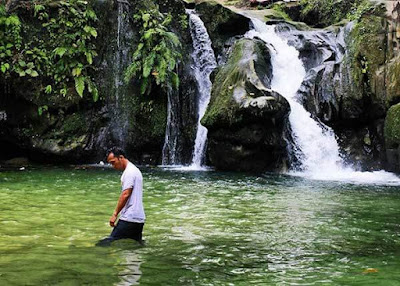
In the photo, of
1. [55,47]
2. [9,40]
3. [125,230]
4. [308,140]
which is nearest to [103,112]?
[55,47]

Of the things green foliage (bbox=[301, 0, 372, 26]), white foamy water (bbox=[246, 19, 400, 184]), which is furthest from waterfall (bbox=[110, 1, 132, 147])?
green foliage (bbox=[301, 0, 372, 26])

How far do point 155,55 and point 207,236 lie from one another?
13.3 meters

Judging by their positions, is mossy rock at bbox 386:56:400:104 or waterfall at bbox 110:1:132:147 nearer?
mossy rock at bbox 386:56:400:104

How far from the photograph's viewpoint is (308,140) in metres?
18.3

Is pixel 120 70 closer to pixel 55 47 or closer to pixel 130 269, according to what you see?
pixel 55 47

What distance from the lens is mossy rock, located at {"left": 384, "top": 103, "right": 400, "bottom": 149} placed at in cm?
1580

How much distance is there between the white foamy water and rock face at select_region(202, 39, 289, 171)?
772mm

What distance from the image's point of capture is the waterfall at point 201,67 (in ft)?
65.1

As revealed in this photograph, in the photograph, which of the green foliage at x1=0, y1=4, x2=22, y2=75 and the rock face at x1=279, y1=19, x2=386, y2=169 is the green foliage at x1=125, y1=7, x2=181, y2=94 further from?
the rock face at x1=279, y1=19, x2=386, y2=169

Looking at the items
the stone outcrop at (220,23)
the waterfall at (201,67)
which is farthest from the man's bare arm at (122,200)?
the stone outcrop at (220,23)

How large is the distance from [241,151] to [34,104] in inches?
341

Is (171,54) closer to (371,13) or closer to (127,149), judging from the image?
(127,149)

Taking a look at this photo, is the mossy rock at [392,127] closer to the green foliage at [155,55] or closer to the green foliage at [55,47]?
the green foliage at [155,55]

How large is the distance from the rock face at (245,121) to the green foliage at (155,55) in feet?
7.29
